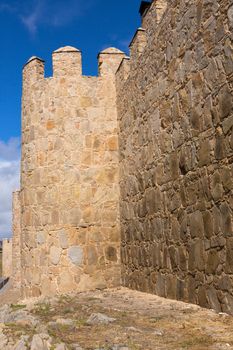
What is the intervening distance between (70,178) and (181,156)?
360 cm

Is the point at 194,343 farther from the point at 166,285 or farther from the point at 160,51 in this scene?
the point at 160,51

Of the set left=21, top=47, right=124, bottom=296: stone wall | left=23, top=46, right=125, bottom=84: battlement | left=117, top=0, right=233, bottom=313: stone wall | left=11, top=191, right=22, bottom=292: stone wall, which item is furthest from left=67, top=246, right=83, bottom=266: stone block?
left=11, top=191, right=22, bottom=292: stone wall

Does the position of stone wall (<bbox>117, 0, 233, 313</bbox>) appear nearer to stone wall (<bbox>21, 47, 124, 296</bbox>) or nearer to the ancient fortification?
the ancient fortification

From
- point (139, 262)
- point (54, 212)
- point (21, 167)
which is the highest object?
point (21, 167)

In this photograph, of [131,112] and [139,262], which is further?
[131,112]

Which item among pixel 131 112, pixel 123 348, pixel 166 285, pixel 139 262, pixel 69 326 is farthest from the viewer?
pixel 131 112

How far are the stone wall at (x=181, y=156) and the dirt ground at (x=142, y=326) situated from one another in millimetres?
398

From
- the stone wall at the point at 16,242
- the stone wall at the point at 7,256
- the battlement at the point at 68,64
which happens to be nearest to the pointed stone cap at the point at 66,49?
the battlement at the point at 68,64

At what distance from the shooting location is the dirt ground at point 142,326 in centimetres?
384

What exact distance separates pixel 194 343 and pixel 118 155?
601 cm

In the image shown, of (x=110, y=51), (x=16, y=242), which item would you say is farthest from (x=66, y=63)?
(x=16, y=242)

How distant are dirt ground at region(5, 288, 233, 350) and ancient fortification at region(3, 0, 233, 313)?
40cm

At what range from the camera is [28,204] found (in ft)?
31.0

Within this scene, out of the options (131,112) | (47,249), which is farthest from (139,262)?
(131,112)
